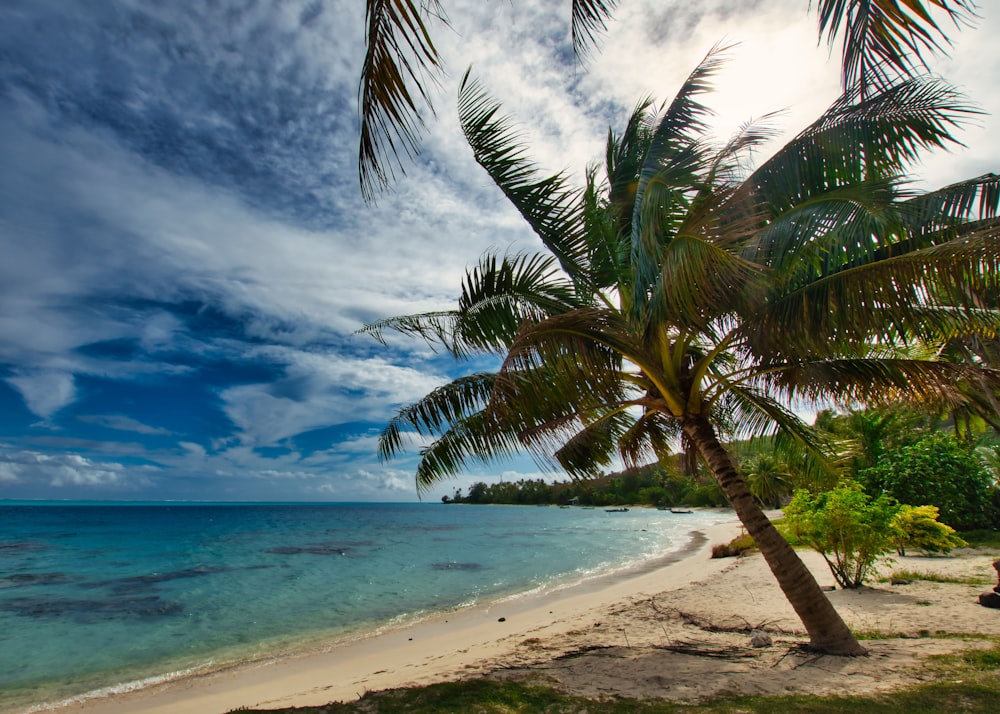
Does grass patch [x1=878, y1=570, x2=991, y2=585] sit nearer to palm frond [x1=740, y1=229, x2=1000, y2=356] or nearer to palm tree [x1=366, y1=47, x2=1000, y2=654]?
palm tree [x1=366, y1=47, x2=1000, y2=654]

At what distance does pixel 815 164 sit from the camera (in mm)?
5047

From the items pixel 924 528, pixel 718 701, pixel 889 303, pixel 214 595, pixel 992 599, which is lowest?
pixel 992 599

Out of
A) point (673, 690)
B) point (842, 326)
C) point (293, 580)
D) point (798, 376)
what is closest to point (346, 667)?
point (673, 690)

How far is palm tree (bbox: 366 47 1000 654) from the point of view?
4.12 metres

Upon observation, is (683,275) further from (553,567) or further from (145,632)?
(553,567)

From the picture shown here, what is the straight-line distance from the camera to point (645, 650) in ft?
19.5

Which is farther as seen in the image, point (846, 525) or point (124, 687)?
point (846, 525)

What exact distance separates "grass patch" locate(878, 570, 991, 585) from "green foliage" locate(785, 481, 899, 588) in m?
0.74

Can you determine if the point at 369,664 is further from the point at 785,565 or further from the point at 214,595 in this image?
the point at 214,595

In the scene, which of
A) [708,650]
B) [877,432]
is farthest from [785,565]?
[877,432]

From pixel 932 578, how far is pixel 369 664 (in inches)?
386

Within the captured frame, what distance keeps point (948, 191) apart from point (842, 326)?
1.43 meters

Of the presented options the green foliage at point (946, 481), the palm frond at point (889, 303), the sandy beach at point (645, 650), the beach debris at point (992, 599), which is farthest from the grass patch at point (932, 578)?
the palm frond at point (889, 303)

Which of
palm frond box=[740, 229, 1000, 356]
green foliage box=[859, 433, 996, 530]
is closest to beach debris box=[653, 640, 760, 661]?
palm frond box=[740, 229, 1000, 356]
